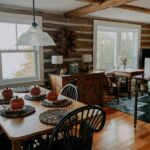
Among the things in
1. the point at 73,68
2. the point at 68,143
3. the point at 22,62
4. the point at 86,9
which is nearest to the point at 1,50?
the point at 22,62

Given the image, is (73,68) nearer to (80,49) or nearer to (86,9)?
(80,49)

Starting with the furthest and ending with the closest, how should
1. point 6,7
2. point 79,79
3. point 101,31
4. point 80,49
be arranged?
point 101,31 → point 80,49 → point 79,79 → point 6,7

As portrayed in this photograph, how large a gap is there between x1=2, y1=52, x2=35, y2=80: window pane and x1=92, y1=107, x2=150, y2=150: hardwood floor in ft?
6.73

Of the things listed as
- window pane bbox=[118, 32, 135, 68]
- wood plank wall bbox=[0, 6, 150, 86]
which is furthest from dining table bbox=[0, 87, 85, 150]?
window pane bbox=[118, 32, 135, 68]

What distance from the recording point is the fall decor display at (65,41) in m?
4.39

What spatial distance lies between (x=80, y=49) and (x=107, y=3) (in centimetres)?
170

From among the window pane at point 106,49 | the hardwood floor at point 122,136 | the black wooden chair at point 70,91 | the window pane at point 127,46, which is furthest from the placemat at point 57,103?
the window pane at point 127,46

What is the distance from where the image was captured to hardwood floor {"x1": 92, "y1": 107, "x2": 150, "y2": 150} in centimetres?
278

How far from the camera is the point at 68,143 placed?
5.45 feet

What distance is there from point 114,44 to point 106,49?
386 millimetres

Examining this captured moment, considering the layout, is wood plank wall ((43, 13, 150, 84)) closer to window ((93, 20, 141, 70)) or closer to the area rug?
window ((93, 20, 141, 70))

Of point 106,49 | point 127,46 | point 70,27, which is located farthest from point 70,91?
point 127,46

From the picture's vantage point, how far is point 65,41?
4477mm

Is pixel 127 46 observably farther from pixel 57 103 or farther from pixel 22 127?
pixel 22 127
